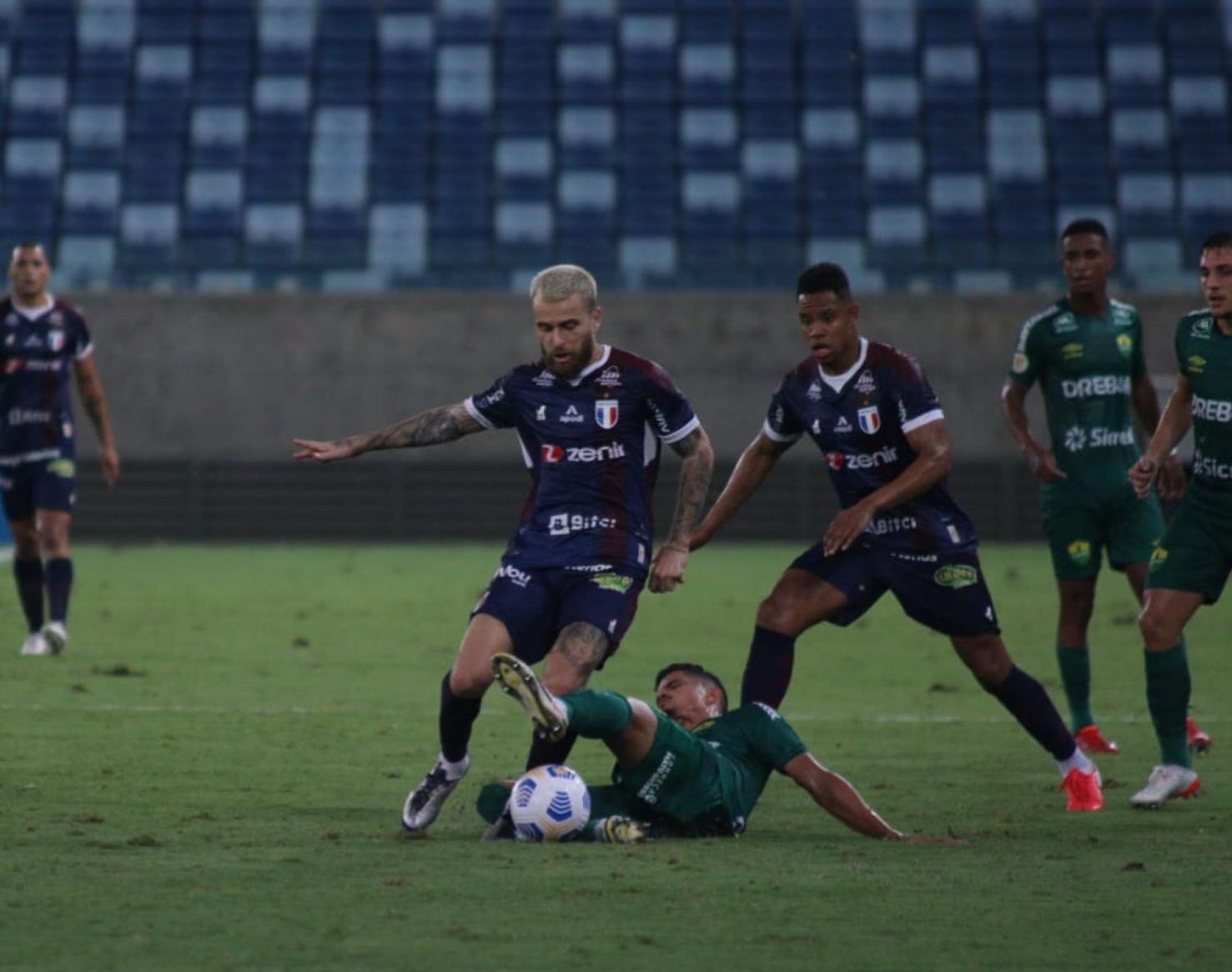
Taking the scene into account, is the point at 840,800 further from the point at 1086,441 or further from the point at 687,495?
the point at 1086,441

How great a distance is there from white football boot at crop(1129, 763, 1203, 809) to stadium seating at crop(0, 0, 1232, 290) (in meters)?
17.6

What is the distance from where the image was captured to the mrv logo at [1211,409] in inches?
304

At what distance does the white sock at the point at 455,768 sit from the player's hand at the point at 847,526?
1.37 meters

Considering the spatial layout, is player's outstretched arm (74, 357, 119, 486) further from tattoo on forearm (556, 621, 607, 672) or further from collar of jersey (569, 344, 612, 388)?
tattoo on forearm (556, 621, 607, 672)

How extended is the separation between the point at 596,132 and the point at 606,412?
21.0m

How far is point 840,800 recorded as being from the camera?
6539mm

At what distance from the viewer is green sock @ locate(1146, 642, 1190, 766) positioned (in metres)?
7.84

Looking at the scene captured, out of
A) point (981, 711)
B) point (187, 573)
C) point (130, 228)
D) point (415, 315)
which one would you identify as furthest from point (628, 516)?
point (130, 228)

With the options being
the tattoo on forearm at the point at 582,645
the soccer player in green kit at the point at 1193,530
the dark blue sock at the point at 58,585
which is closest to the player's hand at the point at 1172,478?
the soccer player in green kit at the point at 1193,530

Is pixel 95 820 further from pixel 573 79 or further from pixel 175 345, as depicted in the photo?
pixel 573 79

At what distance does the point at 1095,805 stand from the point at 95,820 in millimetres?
3326

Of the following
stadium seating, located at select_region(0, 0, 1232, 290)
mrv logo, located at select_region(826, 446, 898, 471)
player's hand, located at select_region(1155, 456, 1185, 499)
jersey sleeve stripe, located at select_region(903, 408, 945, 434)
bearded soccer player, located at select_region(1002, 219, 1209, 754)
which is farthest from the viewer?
stadium seating, located at select_region(0, 0, 1232, 290)

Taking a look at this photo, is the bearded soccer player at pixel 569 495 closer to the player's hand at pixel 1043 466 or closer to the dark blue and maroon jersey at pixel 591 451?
the dark blue and maroon jersey at pixel 591 451

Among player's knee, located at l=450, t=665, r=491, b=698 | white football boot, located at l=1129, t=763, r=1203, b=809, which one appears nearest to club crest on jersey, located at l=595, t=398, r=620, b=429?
player's knee, located at l=450, t=665, r=491, b=698
